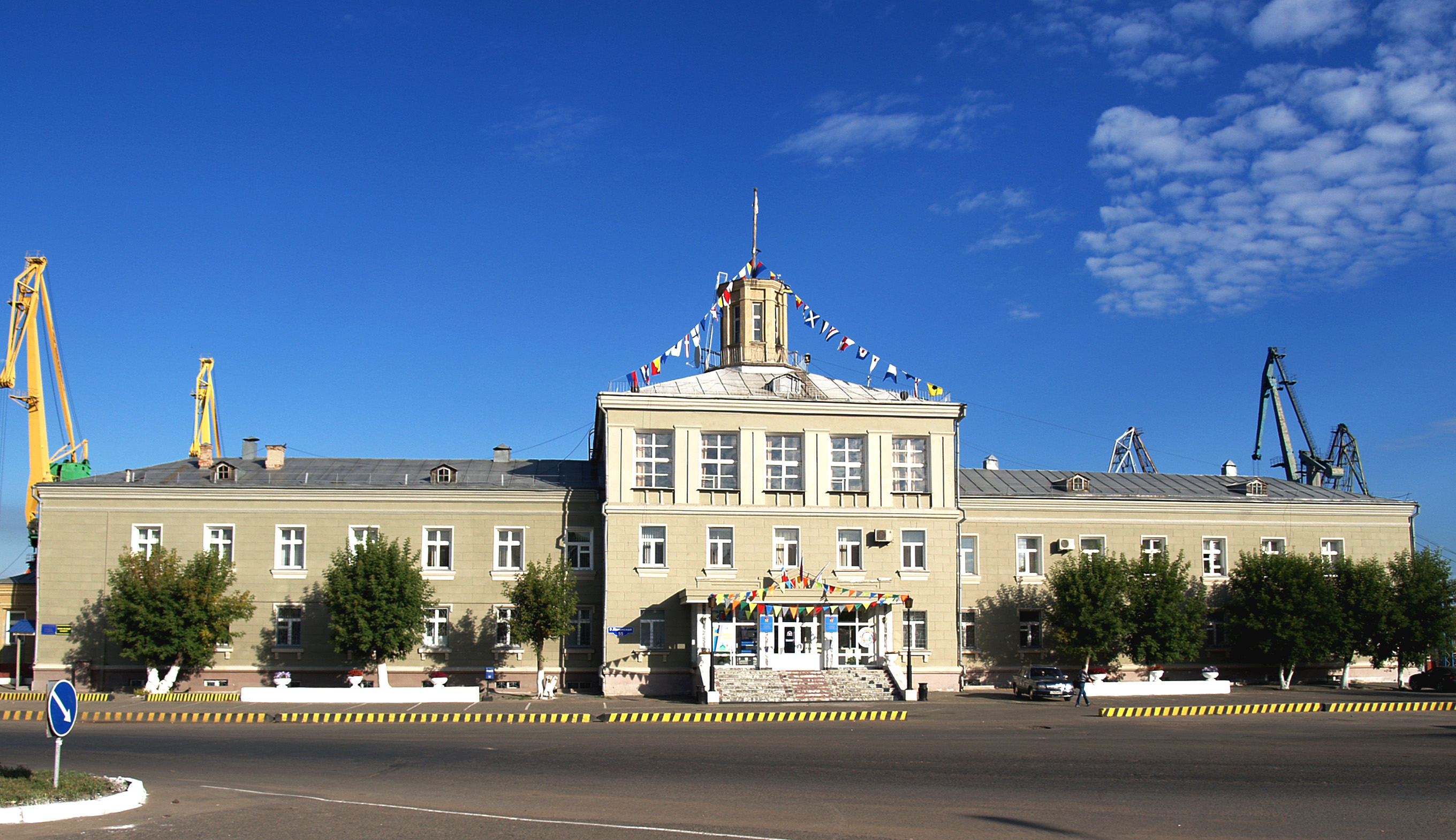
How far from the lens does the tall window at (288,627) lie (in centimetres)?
4197

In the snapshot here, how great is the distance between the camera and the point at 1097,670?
146 feet

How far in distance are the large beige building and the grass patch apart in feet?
81.7

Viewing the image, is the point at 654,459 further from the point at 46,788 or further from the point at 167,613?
the point at 46,788

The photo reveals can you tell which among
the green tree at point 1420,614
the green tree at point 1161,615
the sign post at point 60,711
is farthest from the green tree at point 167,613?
the green tree at point 1420,614

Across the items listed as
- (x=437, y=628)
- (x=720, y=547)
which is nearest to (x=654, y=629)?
(x=720, y=547)

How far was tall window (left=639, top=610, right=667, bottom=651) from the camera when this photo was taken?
4172 cm

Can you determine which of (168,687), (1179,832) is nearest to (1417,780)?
(1179,832)

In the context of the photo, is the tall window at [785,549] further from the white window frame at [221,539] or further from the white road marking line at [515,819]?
the white road marking line at [515,819]

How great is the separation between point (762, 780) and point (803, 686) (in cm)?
2070

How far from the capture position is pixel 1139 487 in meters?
49.6

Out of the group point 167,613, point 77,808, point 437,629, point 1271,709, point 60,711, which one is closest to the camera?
point 77,808

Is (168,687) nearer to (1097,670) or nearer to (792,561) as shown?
(792,561)

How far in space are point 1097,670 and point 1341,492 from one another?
15.6 meters

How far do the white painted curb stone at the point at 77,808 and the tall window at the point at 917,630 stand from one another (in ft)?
101
